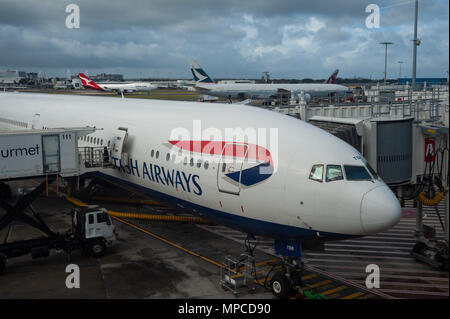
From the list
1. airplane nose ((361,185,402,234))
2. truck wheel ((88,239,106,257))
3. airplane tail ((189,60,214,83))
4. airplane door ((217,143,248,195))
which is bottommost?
truck wheel ((88,239,106,257))

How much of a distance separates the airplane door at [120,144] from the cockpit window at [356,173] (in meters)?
11.6

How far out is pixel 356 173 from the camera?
13516 millimetres

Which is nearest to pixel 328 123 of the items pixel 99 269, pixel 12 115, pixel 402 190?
pixel 402 190

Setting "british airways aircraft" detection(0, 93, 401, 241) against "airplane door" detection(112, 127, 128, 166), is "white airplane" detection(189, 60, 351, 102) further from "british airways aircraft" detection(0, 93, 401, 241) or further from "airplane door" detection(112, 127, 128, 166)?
"british airways aircraft" detection(0, 93, 401, 241)

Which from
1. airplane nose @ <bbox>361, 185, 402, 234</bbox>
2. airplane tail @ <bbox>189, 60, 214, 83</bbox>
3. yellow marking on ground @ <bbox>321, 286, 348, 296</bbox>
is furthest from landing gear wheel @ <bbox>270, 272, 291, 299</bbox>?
airplane tail @ <bbox>189, 60, 214, 83</bbox>

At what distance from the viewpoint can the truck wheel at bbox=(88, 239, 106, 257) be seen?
19.7 meters

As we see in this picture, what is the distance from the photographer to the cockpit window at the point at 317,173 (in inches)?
529

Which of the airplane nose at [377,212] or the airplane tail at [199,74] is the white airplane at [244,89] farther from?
the airplane nose at [377,212]

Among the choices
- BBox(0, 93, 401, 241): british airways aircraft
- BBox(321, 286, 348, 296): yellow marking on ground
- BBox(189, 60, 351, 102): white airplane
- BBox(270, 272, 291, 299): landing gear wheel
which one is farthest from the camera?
BBox(189, 60, 351, 102): white airplane

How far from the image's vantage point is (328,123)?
778 inches
